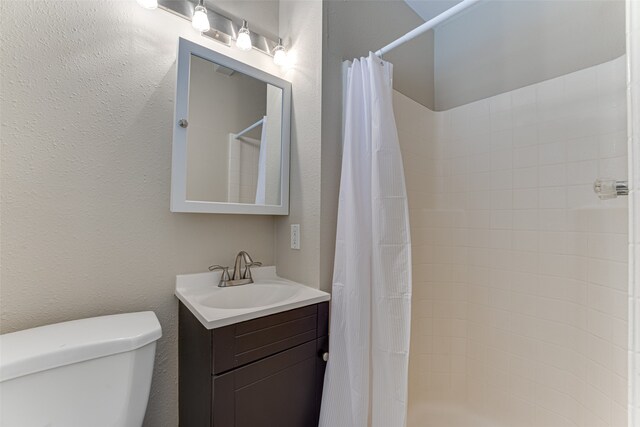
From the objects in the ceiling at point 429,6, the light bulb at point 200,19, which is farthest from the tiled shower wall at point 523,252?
the light bulb at point 200,19

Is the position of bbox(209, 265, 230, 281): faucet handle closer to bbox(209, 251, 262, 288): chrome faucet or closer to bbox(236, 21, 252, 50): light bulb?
bbox(209, 251, 262, 288): chrome faucet

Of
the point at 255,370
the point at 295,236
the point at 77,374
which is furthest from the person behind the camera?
the point at 295,236

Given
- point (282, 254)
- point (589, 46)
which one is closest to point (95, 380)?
point (282, 254)

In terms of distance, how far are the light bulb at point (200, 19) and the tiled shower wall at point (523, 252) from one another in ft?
3.43

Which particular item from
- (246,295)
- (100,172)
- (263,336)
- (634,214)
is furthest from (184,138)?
(634,214)

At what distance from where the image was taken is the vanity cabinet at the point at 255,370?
0.85 meters

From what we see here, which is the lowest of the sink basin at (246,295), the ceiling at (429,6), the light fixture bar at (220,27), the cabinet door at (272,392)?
the cabinet door at (272,392)

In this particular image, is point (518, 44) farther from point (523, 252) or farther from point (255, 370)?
point (255, 370)

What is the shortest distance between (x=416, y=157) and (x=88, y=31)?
164 centimetres

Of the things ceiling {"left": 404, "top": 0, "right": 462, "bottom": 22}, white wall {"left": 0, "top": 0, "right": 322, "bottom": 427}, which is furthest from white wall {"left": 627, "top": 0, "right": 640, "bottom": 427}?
ceiling {"left": 404, "top": 0, "right": 462, "bottom": 22}

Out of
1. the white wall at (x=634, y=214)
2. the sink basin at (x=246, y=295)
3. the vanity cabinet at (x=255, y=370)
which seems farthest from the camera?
the sink basin at (x=246, y=295)

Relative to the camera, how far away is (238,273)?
1294 mm

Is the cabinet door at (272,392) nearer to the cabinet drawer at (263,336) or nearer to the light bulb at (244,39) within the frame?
the cabinet drawer at (263,336)

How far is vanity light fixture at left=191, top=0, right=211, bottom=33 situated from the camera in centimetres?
114
